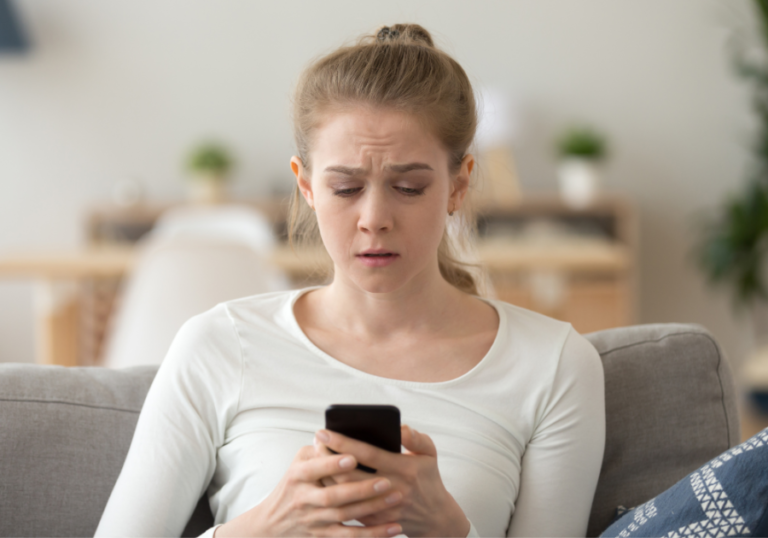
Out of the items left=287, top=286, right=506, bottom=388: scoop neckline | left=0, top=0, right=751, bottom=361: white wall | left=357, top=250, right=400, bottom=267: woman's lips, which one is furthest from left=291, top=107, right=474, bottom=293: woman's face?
left=0, top=0, right=751, bottom=361: white wall

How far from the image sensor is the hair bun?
1.17 m

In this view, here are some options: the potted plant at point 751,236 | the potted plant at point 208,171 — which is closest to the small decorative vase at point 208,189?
the potted plant at point 208,171

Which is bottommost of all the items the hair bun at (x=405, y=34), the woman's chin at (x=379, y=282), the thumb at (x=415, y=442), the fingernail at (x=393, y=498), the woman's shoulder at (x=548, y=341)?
the fingernail at (x=393, y=498)

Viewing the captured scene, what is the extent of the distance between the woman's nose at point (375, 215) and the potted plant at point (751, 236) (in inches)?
126

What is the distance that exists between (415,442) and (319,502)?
0.12 metres

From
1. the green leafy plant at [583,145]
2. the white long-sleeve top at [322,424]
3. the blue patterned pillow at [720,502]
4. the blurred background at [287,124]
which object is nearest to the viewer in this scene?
the blue patterned pillow at [720,502]

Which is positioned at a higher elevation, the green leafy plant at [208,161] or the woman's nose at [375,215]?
the woman's nose at [375,215]

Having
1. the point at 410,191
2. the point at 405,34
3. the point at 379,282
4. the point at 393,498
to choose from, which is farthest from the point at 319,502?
the point at 405,34

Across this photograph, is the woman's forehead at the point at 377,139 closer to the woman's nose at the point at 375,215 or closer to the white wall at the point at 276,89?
the woman's nose at the point at 375,215

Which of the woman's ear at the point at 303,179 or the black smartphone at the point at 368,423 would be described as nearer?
the black smartphone at the point at 368,423

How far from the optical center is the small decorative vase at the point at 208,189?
4023mm

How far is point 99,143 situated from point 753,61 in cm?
346

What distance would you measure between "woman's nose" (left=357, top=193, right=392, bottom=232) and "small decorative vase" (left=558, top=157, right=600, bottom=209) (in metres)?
3.15

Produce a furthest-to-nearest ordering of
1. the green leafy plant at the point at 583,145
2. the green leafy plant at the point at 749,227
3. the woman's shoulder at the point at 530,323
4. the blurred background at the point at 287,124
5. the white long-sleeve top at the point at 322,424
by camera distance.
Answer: the blurred background at the point at 287,124 < the green leafy plant at the point at 583,145 < the green leafy plant at the point at 749,227 < the woman's shoulder at the point at 530,323 < the white long-sleeve top at the point at 322,424
